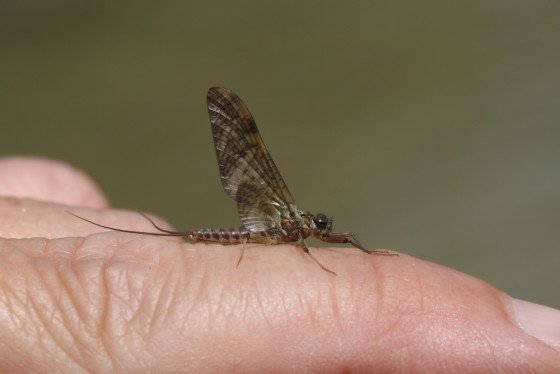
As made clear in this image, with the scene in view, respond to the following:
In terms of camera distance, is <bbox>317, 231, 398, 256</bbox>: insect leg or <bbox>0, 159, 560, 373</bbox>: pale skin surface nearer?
<bbox>0, 159, 560, 373</bbox>: pale skin surface

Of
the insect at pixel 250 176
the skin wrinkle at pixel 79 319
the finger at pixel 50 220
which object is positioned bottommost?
the skin wrinkle at pixel 79 319

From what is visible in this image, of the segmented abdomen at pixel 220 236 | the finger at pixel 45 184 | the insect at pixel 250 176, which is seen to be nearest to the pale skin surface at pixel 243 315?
the segmented abdomen at pixel 220 236

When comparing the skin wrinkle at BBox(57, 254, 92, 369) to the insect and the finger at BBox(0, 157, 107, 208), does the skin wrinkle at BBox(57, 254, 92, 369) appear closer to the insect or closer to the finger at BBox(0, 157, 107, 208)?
the insect

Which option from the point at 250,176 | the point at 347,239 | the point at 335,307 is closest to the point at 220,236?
the point at 250,176

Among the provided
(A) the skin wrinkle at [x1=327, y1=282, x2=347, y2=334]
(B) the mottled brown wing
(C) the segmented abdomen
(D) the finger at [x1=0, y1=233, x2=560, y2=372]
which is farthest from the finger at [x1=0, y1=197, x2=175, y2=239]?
(A) the skin wrinkle at [x1=327, y1=282, x2=347, y2=334]

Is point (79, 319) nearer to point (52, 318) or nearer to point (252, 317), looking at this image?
point (52, 318)

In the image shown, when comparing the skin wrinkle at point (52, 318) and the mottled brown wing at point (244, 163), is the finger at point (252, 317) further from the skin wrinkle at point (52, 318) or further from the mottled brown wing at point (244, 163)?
the mottled brown wing at point (244, 163)
